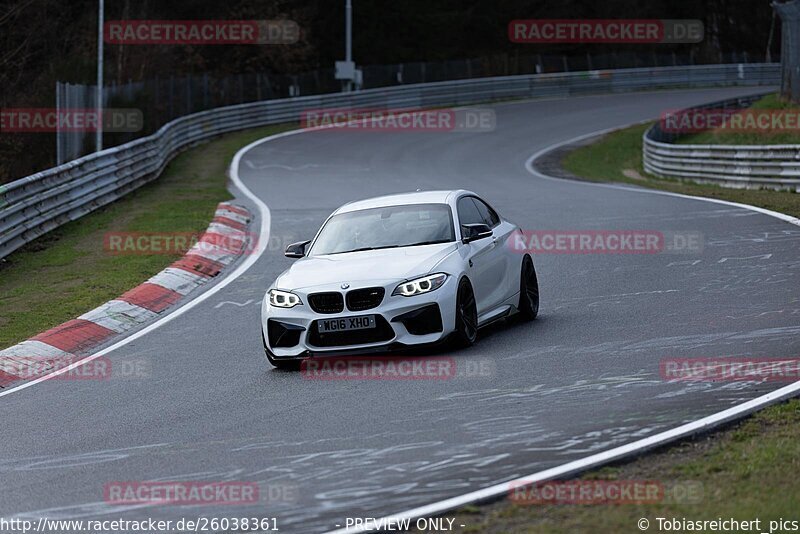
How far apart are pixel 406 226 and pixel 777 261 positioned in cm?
523

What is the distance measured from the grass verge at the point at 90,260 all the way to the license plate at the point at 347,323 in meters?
3.83

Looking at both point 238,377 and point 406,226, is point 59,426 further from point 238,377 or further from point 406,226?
point 406,226

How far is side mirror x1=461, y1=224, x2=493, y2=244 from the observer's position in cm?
1195

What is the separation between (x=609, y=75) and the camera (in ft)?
→ 208

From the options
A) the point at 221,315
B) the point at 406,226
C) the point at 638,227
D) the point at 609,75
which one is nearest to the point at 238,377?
the point at 406,226

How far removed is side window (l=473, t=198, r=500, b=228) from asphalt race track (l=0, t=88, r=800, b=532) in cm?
104

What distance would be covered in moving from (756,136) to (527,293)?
76.1ft
